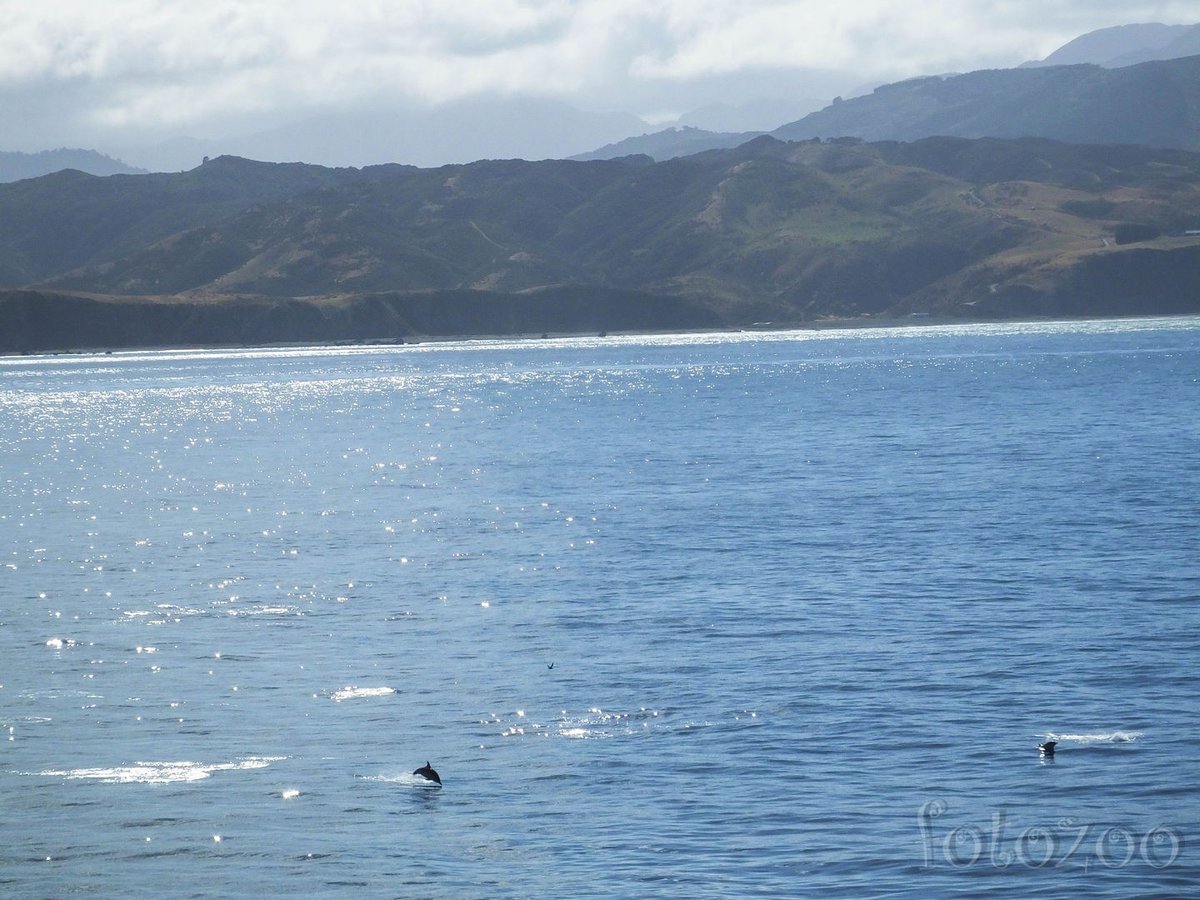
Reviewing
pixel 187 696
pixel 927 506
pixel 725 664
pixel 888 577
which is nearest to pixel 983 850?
pixel 725 664

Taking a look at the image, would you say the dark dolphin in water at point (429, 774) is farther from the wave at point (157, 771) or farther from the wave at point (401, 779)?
the wave at point (157, 771)

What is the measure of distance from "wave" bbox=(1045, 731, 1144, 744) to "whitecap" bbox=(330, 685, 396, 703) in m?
14.7

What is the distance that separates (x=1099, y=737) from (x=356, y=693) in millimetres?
16258

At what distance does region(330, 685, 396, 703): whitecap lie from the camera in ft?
117

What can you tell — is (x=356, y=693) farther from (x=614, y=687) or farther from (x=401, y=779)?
(x=401, y=779)

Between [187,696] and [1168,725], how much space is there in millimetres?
21347

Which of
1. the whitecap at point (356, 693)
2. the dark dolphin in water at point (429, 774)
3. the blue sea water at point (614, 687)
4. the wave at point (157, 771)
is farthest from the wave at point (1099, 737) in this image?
the wave at point (157, 771)

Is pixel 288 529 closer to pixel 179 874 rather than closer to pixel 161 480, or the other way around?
pixel 161 480

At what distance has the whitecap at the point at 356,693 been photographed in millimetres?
35625

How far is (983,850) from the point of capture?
2539 centimetres

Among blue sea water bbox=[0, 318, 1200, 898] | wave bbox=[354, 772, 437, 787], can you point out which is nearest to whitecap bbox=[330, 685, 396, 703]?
blue sea water bbox=[0, 318, 1200, 898]

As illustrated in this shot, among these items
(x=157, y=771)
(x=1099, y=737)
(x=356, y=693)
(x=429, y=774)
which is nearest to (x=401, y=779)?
(x=429, y=774)

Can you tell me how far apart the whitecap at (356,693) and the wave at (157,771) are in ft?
14.7

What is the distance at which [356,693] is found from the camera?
3603 cm
